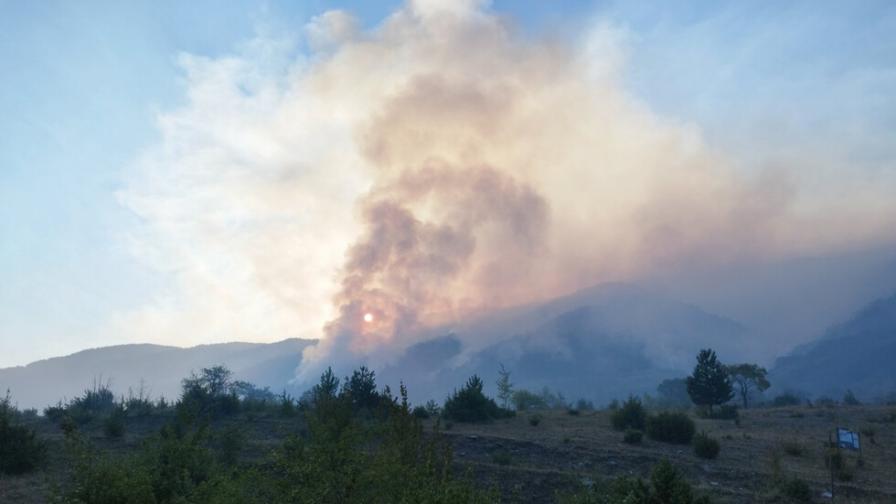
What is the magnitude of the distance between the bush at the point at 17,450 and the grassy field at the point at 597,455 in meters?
0.51

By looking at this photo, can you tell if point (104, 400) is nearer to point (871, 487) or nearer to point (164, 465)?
point (164, 465)

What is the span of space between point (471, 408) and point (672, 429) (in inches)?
403

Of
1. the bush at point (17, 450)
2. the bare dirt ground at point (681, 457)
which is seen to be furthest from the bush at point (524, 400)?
the bush at point (17, 450)

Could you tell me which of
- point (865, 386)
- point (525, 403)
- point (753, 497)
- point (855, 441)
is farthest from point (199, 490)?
point (865, 386)

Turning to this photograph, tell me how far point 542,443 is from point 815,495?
1003cm

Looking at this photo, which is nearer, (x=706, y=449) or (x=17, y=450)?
(x=17, y=450)

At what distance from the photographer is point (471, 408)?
101ft

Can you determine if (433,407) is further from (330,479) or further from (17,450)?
(17,450)

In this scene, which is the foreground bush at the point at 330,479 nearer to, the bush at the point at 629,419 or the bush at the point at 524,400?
the bush at the point at 629,419

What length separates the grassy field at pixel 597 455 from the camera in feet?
51.1

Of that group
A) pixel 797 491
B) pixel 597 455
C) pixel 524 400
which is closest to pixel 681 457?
pixel 597 455

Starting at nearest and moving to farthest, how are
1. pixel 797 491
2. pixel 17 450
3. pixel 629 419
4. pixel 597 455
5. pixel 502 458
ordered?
pixel 797 491 → pixel 17 450 → pixel 502 458 → pixel 597 455 → pixel 629 419

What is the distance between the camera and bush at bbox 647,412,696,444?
82.9 feet

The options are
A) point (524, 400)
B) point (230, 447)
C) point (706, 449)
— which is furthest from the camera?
point (524, 400)
